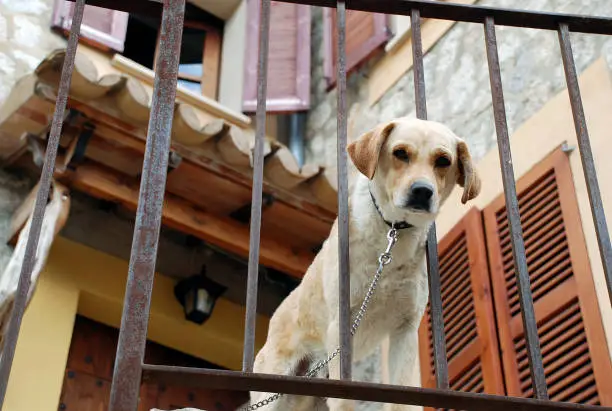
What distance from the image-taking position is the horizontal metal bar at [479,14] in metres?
3.12

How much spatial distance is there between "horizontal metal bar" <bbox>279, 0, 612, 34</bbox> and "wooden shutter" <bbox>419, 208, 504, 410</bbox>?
2652 mm

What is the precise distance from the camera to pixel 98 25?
8461 millimetres

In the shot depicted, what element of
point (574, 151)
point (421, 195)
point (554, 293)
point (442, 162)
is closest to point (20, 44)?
point (574, 151)

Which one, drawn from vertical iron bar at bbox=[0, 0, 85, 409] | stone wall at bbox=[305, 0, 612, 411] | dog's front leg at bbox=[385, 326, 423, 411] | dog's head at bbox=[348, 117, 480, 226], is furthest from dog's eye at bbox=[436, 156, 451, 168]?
stone wall at bbox=[305, 0, 612, 411]

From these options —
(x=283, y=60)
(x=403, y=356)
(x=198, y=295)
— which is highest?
(x=283, y=60)

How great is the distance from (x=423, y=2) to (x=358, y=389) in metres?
1.24

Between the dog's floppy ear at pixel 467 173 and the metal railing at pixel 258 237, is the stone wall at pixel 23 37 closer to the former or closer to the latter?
the dog's floppy ear at pixel 467 173

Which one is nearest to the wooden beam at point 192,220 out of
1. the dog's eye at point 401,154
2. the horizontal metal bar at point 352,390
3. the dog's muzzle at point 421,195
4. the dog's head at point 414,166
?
the dog's head at point 414,166

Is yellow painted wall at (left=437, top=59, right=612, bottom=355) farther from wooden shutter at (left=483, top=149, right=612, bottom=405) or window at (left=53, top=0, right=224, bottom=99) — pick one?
window at (left=53, top=0, right=224, bottom=99)

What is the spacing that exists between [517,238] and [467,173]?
3.42ft

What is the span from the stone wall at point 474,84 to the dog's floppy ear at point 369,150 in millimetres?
2657

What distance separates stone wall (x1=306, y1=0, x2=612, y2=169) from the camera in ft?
21.7

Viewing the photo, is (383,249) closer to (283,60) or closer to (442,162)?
(442,162)

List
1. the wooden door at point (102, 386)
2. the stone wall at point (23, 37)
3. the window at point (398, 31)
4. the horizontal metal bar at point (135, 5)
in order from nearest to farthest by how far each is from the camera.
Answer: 1. the horizontal metal bar at point (135, 5)
2. the wooden door at point (102, 386)
3. the stone wall at point (23, 37)
4. the window at point (398, 31)
